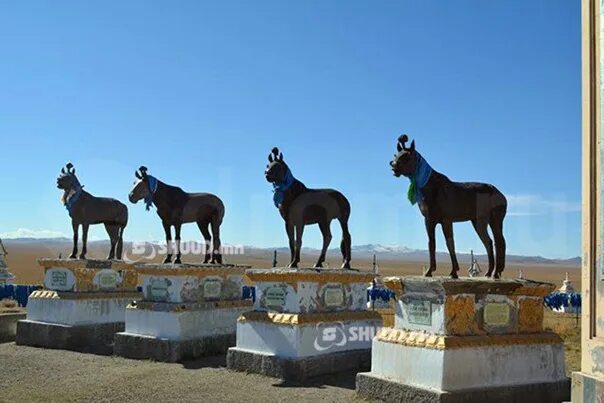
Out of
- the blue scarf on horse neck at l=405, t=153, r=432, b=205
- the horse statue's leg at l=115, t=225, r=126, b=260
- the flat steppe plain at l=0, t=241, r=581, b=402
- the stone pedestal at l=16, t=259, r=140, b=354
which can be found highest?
the blue scarf on horse neck at l=405, t=153, r=432, b=205

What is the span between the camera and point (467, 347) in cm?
A: 841

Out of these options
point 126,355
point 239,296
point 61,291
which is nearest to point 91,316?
point 61,291

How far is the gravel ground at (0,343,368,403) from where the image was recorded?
9617 mm

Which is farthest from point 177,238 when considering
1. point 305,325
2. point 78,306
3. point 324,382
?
point 324,382

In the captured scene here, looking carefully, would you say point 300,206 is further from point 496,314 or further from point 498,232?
point 496,314

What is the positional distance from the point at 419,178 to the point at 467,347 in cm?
237

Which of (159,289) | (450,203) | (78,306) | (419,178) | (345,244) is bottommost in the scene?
(78,306)

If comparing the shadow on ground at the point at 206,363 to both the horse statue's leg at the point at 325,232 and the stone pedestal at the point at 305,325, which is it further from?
the horse statue's leg at the point at 325,232

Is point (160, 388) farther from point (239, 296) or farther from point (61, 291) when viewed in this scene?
point (61, 291)

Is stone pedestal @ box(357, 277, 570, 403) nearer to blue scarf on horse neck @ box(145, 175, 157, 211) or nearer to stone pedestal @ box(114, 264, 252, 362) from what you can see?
stone pedestal @ box(114, 264, 252, 362)

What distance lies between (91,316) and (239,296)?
3.54 m

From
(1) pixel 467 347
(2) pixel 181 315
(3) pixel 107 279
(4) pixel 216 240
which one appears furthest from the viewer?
(3) pixel 107 279

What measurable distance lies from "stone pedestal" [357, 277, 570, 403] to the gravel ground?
3.16ft

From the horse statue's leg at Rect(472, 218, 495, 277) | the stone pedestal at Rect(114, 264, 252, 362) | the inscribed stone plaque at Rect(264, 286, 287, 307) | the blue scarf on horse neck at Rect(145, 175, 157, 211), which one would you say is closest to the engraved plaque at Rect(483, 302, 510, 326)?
the horse statue's leg at Rect(472, 218, 495, 277)
